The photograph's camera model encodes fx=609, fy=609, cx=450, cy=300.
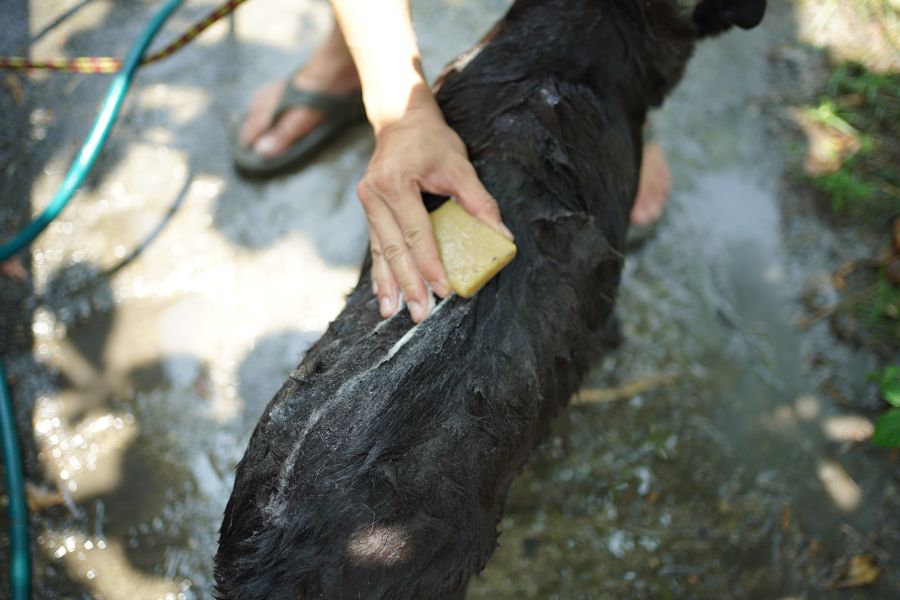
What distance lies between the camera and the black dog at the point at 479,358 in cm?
117

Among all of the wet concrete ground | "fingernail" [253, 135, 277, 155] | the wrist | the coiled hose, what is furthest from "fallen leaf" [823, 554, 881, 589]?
"fingernail" [253, 135, 277, 155]

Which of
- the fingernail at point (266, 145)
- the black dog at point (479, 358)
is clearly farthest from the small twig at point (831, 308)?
the fingernail at point (266, 145)

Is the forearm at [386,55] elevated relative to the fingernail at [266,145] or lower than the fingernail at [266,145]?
elevated

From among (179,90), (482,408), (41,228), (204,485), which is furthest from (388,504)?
(179,90)

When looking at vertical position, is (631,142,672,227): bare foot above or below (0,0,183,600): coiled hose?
below

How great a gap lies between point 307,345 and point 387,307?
1136mm

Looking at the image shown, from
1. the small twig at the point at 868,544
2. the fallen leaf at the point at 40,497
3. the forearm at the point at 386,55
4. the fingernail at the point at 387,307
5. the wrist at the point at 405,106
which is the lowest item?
the small twig at the point at 868,544

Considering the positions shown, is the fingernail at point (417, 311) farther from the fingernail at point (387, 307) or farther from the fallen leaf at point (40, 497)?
the fallen leaf at point (40, 497)

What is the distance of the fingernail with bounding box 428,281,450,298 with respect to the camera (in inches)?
55.1

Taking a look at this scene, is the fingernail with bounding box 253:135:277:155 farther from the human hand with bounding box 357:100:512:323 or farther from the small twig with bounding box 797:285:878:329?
the small twig with bounding box 797:285:878:329

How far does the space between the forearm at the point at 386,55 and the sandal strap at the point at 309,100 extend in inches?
44.0

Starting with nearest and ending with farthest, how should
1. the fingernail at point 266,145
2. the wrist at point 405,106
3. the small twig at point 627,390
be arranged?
1. the wrist at point 405,106
2. the small twig at point 627,390
3. the fingernail at point 266,145

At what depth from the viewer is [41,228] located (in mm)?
2271

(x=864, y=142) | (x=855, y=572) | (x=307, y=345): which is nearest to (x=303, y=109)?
(x=307, y=345)
